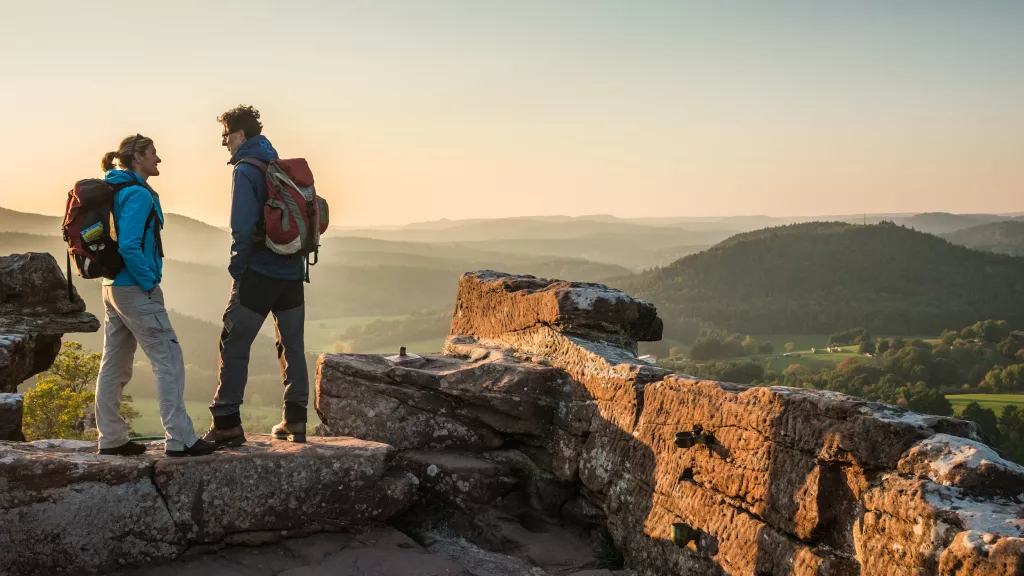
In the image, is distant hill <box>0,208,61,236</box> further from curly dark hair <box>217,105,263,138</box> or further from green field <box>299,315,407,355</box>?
curly dark hair <box>217,105,263,138</box>

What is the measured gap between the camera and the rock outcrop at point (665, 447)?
184 inches

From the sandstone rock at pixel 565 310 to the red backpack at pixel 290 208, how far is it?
318 cm

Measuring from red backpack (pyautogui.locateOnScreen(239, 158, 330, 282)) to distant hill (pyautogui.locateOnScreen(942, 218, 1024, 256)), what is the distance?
18782 cm

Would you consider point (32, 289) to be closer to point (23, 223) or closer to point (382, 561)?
point (382, 561)

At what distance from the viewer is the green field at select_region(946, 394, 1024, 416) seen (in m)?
51.9

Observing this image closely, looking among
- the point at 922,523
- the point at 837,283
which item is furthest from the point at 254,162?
the point at 837,283

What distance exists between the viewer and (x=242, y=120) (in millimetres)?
7160

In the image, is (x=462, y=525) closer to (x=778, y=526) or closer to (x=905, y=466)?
(x=778, y=526)

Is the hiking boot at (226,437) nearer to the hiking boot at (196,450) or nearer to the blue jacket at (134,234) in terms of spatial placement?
the hiking boot at (196,450)

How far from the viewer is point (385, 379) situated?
880 cm

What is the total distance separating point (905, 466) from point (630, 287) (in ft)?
381

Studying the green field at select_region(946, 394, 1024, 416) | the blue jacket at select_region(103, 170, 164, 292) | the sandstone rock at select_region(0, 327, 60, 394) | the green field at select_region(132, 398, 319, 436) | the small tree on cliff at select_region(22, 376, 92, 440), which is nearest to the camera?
the blue jacket at select_region(103, 170, 164, 292)

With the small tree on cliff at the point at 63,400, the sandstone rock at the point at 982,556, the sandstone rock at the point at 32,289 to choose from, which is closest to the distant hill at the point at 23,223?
the small tree on cliff at the point at 63,400

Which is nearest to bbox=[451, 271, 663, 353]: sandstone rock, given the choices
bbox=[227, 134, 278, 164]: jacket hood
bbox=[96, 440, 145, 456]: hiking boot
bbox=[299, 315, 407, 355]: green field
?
bbox=[227, 134, 278, 164]: jacket hood
